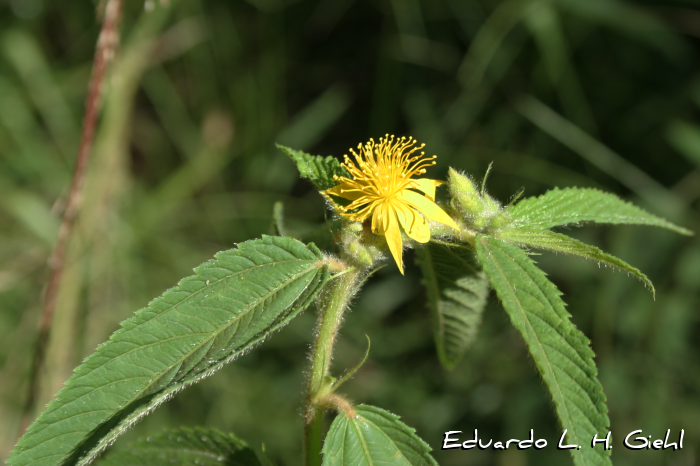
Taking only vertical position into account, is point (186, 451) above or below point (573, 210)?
below

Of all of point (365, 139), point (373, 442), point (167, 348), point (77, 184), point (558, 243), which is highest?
point (365, 139)

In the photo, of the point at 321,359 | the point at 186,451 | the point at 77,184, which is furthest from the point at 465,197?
the point at 77,184

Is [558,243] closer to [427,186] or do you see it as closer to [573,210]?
[573,210]

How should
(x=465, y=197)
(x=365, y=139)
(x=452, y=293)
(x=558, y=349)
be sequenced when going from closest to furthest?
(x=558, y=349) → (x=465, y=197) → (x=452, y=293) → (x=365, y=139)

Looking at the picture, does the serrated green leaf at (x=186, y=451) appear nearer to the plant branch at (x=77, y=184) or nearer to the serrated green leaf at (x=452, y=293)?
the serrated green leaf at (x=452, y=293)

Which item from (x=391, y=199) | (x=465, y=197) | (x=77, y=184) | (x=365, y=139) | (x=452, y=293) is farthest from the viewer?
(x=365, y=139)

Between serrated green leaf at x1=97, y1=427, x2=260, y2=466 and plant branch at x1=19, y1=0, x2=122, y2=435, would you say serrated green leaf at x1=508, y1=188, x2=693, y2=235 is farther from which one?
plant branch at x1=19, y1=0, x2=122, y2=435

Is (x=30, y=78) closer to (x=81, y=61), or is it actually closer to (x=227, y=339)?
(x=81, y=61)
